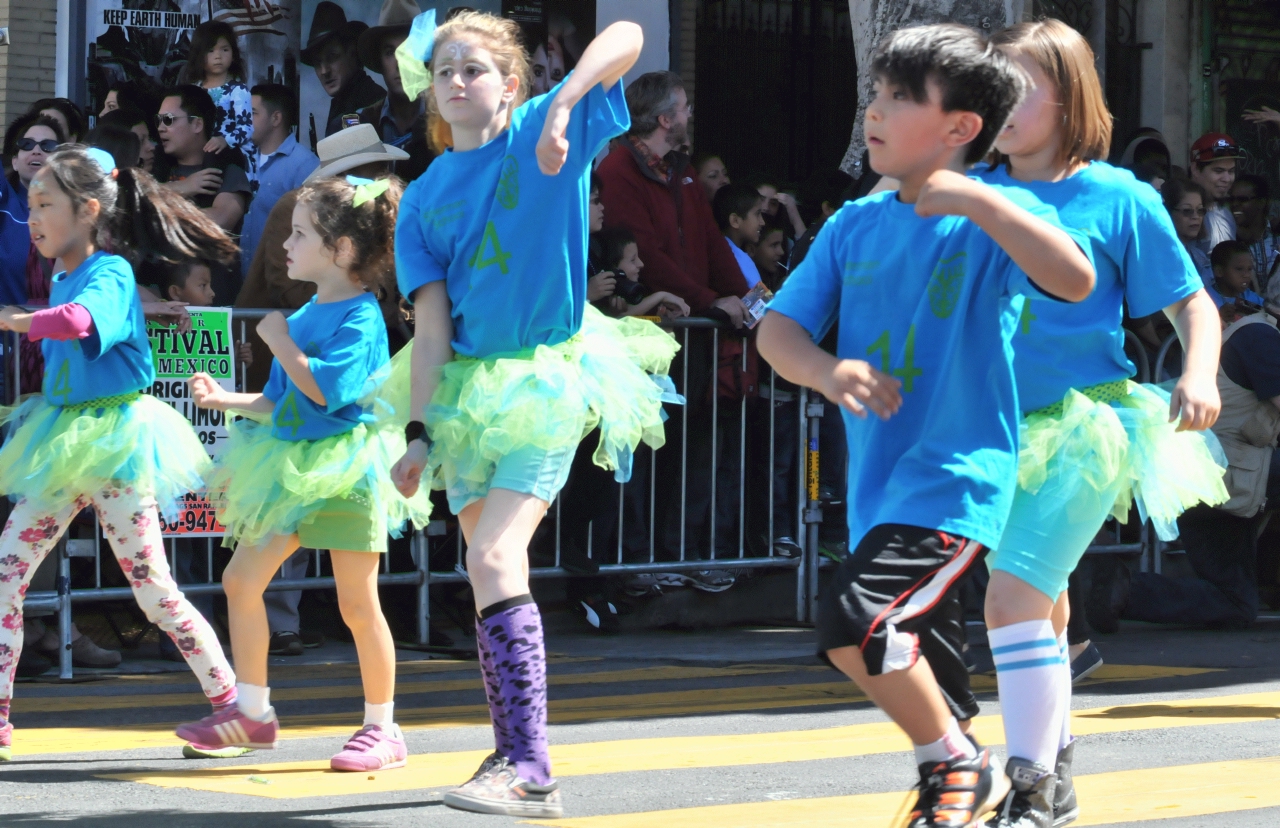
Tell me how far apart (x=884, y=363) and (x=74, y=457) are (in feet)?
9.45

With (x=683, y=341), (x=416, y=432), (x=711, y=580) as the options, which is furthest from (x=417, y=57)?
(x=711, y=580)

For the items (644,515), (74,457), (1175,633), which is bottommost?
(1175,633)

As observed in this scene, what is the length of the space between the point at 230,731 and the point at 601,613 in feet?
13.1

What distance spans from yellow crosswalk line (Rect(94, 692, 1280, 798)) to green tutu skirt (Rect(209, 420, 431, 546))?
73 cm

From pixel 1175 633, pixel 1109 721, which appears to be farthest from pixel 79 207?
pixel 1175 633

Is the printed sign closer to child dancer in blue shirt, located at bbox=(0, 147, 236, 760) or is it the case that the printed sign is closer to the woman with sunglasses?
child dancer in blue shirt, located at bbox=(0, 147, 236, 760)

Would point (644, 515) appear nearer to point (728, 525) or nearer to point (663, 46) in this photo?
point (728, 525)

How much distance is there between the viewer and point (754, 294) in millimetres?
9672

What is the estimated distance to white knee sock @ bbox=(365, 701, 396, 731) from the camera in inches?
217

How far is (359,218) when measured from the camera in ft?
19.0

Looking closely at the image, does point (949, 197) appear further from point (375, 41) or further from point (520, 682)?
point (375, 41)

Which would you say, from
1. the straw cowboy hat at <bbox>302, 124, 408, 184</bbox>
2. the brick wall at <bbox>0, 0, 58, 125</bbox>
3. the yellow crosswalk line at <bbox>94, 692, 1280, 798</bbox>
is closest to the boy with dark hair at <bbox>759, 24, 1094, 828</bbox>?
the yellow crosswalk line at <bbox>94, 692, 1280, 798</bbox>

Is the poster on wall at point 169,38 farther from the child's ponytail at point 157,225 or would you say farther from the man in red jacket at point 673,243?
the child's ponytail at point 157,225

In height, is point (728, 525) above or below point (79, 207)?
below
